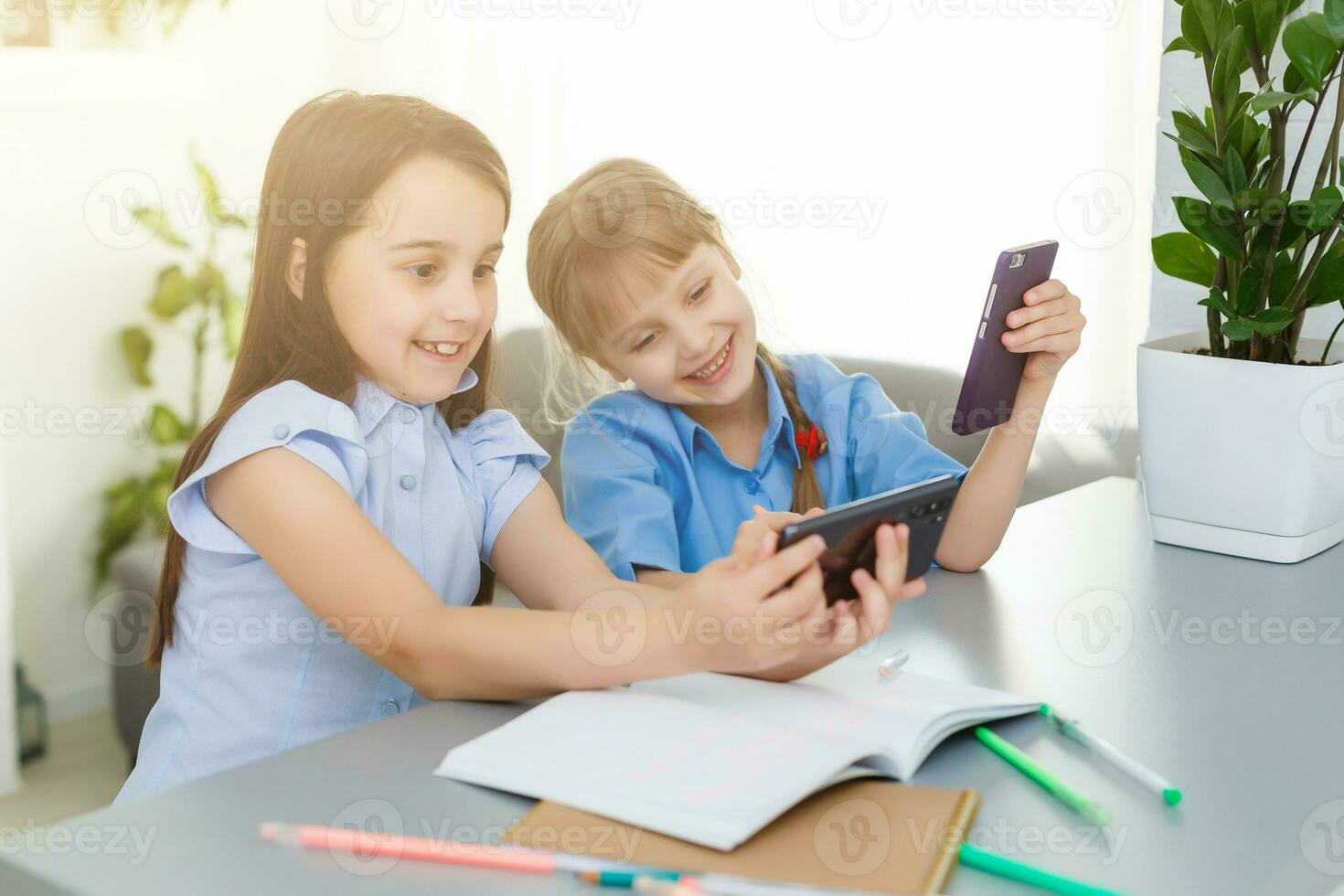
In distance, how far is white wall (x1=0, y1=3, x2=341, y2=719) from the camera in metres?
2.31

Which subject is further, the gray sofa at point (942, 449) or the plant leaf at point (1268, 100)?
the gray sofa at point (942, 449)

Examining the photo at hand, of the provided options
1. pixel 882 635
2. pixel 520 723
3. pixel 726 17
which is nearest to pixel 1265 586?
pixel 882 635

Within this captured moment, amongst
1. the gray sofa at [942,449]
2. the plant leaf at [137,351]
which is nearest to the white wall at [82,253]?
the plant leaf at [137,351]

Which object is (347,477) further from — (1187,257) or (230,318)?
(230,318)

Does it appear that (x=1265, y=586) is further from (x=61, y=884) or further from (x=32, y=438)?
(x=32, y=438)

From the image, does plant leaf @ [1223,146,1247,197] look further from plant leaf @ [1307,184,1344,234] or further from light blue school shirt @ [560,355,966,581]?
light blue school shirt @ [560,355,966,581]

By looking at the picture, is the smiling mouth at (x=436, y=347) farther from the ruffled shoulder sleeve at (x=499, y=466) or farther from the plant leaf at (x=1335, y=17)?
the plant leaf at (x=1335, y=17)

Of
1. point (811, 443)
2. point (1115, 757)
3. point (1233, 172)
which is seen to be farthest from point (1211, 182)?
point (1115, 757)

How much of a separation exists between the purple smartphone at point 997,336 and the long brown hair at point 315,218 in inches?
16.6

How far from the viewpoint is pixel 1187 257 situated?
3.83 ft

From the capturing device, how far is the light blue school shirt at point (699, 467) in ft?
3.96

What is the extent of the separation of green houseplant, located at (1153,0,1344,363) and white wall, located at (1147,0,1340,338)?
0.47 meters

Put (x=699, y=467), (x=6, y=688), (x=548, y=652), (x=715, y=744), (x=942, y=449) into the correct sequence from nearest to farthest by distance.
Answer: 1. (x=715, y=744)
2. (x=548, y=652)
3. (x=699, y=467)
4. (x=942, y=449)
5. (x=6, y=688)

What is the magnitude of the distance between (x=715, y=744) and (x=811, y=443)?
0.67m
